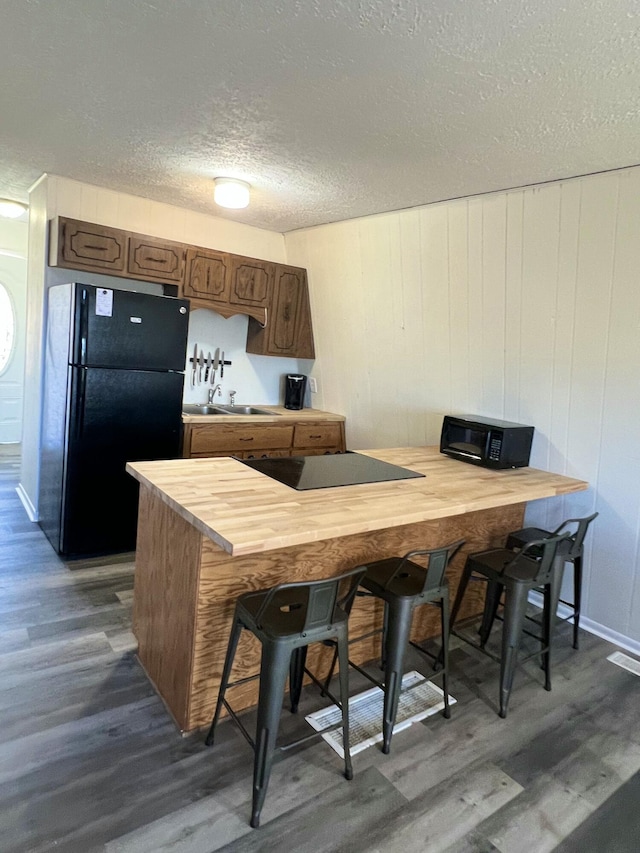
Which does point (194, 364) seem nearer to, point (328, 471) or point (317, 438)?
point (317, 438)

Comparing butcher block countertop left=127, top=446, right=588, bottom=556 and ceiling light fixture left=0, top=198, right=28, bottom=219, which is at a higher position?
ceiling light fixture left=0, top=198, right=28, bottom=219

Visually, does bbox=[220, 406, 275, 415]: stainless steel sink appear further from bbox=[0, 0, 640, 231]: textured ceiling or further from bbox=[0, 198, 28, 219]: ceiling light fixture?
bbox=[0, 198, 28, 219]: ceiling light fixture

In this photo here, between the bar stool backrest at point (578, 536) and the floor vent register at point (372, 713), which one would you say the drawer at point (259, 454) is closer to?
the floor vent register at point (372, 713)

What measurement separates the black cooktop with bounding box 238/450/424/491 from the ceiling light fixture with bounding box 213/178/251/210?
1667mm

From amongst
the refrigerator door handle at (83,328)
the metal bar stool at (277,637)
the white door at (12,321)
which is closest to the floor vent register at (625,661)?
the metal bar stool at (277,637)

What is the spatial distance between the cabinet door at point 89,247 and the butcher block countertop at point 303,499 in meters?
1.85

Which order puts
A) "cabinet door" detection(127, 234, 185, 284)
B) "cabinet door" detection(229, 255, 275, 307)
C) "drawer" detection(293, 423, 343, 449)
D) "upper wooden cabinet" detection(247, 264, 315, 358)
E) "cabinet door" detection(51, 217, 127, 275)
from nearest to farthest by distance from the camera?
1. "cabinet door" detection(51, 217, 127, 275)
2. "cabinet door" detection(127, 234, 185, 284)
3. "cabinet door" detection(229, 255, 275, 307)
4. "drawer" detection(293, 423, 343, 449)
5. "upper wooden cabinet" detection(247, 264, 315, 358)

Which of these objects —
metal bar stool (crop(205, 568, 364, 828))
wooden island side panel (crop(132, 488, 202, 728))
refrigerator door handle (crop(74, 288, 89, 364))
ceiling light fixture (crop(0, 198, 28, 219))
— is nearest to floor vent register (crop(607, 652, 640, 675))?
metal bar stool (crop(205, 568, 364, 828))

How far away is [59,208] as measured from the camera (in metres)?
3.30

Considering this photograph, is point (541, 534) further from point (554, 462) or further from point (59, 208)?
point (59, 208)

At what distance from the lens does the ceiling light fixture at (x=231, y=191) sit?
2.98 meters

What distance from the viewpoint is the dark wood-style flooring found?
147 cm

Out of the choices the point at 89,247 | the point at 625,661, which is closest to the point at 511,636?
the point at 625,661

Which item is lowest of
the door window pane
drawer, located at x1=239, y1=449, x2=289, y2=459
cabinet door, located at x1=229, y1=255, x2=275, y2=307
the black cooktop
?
drawer, located at x1=239, y1=449, x2=289, y2=459
